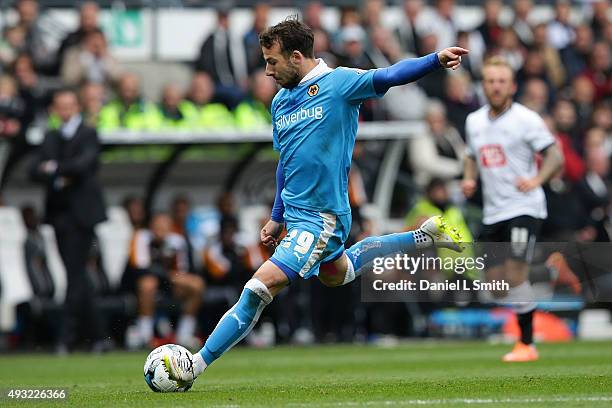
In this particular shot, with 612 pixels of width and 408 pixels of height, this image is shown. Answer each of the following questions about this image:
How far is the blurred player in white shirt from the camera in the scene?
39.4 ft

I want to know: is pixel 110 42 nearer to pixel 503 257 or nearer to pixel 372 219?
pixel 372 219

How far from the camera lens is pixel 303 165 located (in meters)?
8.84

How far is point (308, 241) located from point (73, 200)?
7040 mm

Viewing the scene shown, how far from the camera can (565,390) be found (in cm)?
842

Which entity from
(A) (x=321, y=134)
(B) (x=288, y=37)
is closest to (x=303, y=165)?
(A) (x=321, y=134)

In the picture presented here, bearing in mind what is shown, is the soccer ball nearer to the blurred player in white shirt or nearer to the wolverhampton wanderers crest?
the wolverhampton wanderers crest

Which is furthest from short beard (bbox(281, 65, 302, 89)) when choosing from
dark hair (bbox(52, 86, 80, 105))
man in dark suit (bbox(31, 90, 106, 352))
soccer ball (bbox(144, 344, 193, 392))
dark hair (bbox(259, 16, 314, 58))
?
dark hair (bbox(52, 86, 80, 105))

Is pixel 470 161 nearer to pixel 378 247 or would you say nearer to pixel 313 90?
pixel 378 247

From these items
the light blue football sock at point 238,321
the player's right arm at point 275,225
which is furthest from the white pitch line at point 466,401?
the player's right arm at point 275,225

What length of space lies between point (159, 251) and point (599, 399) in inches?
376

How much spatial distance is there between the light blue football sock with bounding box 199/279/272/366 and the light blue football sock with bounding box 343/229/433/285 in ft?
2.92

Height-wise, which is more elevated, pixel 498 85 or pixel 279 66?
pixel 279 66

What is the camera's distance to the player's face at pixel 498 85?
12016 millimetres

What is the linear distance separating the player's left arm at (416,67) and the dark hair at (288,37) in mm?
551
